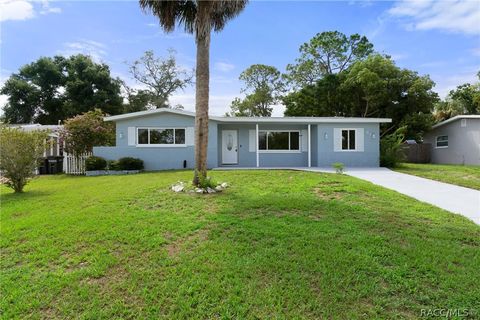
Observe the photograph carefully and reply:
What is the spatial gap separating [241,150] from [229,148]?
71 cm

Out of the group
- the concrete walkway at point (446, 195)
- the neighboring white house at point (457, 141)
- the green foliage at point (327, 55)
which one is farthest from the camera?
the green foliage at point (327, 55)

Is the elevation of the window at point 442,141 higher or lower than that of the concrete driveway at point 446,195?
→ higher

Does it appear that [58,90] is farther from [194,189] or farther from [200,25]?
[194,189]

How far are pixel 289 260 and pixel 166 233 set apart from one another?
6.86 feet

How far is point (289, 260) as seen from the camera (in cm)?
384

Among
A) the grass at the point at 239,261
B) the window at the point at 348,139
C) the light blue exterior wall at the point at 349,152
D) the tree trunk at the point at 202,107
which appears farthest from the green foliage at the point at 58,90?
the grass at the point at 239,261

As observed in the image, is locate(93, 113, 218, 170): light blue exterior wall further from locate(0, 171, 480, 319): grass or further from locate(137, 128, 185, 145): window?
locate(0, 171, 480, 319): grass

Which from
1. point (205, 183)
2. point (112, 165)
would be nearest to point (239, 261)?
point (205, 183)

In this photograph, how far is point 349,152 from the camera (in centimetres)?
1694

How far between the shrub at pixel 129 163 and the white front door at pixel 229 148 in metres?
4.75

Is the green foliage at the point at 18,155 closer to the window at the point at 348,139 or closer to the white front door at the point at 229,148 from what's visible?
the white front door at the point at 229,148

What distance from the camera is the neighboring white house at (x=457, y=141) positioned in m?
20.0

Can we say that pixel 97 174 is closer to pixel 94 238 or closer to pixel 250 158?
pixel 250 158

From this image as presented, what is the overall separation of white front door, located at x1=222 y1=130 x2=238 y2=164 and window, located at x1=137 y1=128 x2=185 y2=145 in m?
2.52
